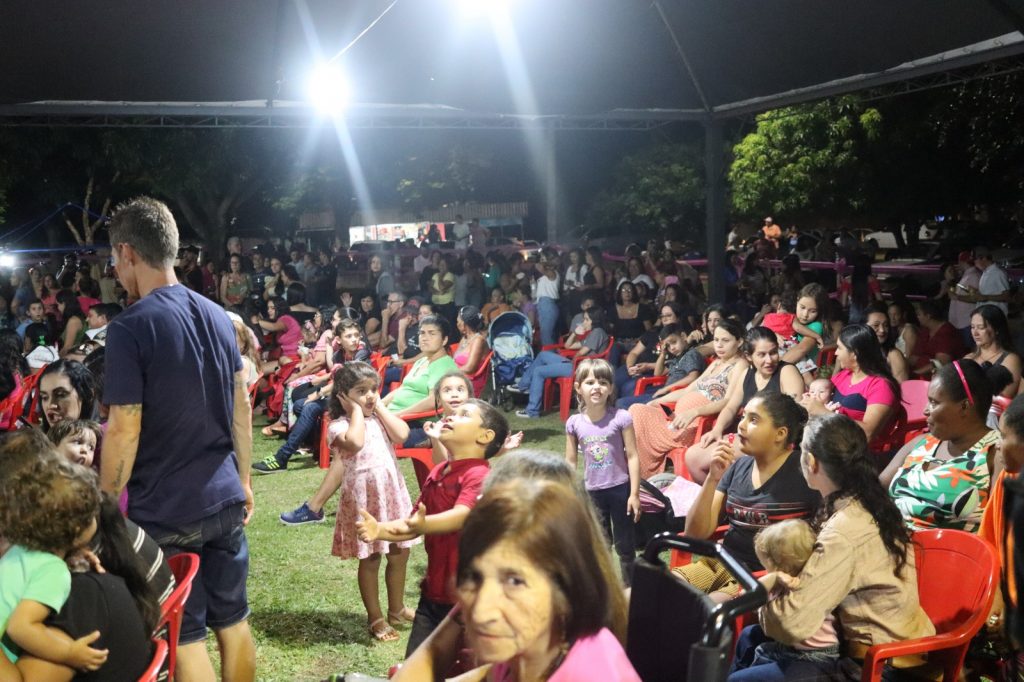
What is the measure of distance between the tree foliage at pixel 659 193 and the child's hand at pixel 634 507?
20640mm

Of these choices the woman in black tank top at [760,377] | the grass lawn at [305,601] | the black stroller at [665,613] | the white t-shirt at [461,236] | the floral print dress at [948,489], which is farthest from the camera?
the white t-shirt at [461,236]

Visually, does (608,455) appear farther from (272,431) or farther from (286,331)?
(286,331)

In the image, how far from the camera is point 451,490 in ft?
10.9

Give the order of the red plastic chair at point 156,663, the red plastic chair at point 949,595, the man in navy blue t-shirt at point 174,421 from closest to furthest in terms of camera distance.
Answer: the red plastic chair at point 156,663 < the red plastic chair at point 949,595 < the man in navy blue t-shirt at point 174,421

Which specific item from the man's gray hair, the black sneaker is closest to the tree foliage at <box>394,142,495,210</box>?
the black sneaker

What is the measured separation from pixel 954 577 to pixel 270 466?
617 centimetres

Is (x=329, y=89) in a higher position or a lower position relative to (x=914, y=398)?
higher

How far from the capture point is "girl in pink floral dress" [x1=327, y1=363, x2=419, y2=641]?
4695 millimetres

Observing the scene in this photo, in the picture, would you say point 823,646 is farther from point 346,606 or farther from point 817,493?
point 346,606

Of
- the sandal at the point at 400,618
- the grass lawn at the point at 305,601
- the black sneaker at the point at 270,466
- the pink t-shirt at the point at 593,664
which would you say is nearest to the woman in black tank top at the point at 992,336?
the grass lawn at the point at 305,601

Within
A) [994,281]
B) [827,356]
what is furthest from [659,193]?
[827,356]

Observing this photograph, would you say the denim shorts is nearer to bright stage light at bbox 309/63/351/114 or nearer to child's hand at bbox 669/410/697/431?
child's hand at bbox 669/410/697/431

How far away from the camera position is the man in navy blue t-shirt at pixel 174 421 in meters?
3.15

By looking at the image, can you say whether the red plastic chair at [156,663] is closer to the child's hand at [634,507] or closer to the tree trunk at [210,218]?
the child's hand at [634,507]
